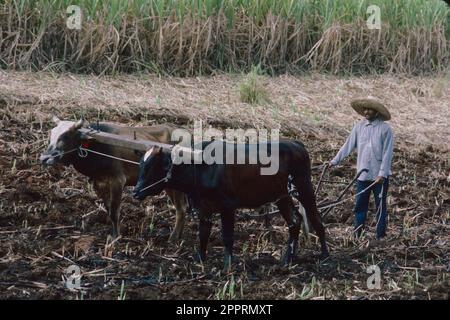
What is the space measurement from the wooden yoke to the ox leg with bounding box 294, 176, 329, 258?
1071 mm

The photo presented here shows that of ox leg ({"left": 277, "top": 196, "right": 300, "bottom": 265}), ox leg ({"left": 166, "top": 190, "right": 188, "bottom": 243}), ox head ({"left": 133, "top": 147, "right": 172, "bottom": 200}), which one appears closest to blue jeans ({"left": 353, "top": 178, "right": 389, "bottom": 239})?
ox leg ({"left": 277, "top": 196, "right": 300, "bottom": 265})

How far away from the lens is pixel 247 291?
24.8 feet

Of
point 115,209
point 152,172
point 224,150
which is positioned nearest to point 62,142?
point 115,209

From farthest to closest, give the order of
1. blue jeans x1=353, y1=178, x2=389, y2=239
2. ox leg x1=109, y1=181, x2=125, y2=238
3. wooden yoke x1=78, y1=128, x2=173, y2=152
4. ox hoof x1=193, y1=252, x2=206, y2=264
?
1. blue jeans x1=353, y1=178, x2=389, y2=239
2. ox leg x1=109, y1=181, x2=125, y2=238
3. wooden yoke x1=78, y1=128, x2=173, y2=152
4. ox hoof x1=193, y1=252, x2=206, y2=264

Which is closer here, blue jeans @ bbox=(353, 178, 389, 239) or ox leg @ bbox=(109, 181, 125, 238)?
ox leg @ bbox=(109, 181, 125, 238)

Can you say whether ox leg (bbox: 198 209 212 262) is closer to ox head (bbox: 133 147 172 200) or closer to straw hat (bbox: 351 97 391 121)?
ox head (bbox: 133 147 172 200)

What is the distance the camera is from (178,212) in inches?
371

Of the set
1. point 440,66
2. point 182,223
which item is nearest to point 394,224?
point 182,223

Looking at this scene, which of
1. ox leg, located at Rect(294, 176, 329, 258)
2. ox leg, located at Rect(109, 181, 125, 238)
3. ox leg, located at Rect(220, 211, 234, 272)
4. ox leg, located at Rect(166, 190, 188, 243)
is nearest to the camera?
ox leg, located at Rect(220, 211, 234, 272)

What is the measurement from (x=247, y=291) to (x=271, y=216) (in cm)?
247

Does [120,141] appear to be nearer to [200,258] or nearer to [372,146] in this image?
[200,258]

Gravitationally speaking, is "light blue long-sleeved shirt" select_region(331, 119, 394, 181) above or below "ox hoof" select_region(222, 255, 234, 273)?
above

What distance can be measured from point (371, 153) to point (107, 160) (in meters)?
2.24

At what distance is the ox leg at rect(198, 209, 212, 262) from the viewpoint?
8.26 meters
